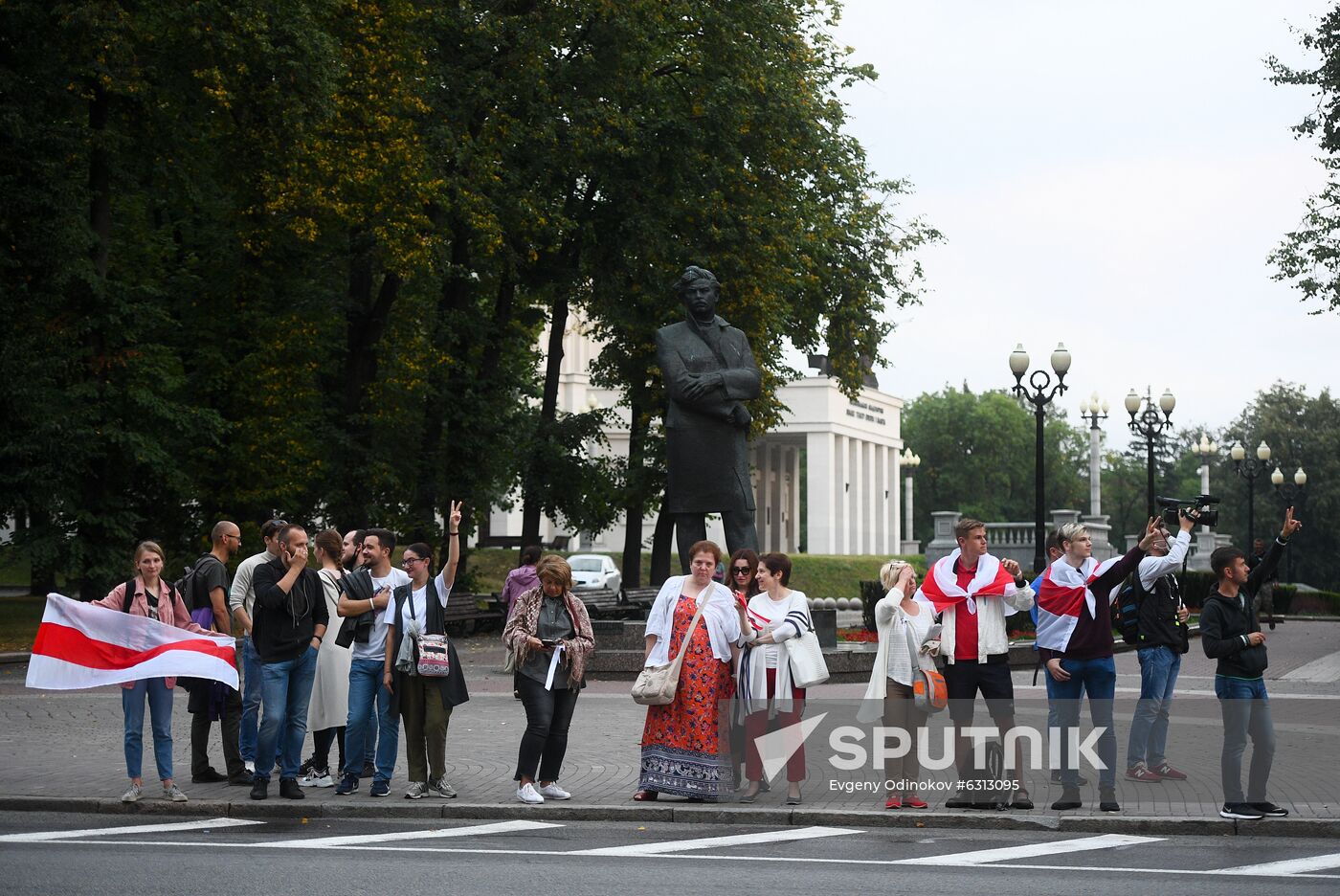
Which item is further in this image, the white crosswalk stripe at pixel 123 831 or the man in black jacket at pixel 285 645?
the man in black jacket at pixel 285 645

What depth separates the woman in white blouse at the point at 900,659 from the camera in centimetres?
1177

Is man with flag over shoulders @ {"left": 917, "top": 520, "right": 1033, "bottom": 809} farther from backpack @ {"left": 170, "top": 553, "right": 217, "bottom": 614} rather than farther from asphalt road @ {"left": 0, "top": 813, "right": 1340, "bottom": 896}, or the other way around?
backpack @ {"left": 170, "top": 553, "right": 217, "bottom": 614}

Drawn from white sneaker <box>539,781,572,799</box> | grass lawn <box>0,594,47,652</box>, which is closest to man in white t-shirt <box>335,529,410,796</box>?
white sneaker <box>539,781,572,799</box>

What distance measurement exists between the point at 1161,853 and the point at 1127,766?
3.12m

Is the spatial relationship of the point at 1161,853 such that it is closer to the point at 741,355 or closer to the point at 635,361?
the point at 741,355

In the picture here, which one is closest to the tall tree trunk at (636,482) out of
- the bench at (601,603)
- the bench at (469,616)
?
the bench at (601,603)

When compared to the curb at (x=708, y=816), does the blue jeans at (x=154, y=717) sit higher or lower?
higher

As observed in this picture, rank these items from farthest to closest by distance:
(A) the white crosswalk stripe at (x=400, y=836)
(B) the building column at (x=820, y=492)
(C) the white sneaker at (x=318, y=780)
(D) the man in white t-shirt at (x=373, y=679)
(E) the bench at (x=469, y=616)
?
1. (B) the building column at (x=820, y=492)
2. (E) the bench at (x=469, y=616)
3. (C) the white sneaker at (x=318, y=780)
4. (D) the man in white t-shirt at (x=373, y=679)
5. (A) the white crosswalk stripe at (x=400, y=836)

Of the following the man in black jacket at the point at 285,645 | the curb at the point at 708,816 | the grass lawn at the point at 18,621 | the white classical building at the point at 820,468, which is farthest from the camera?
the white classical building at the point at 820,468

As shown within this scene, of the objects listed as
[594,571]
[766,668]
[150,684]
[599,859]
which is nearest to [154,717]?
[150,684]

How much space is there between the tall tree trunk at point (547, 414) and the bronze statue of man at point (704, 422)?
63.7 feet

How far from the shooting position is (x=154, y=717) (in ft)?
40.9

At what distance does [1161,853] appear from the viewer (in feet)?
34.2

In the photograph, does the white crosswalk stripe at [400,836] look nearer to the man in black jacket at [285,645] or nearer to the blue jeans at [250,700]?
the man in black jacket at [285,645]
